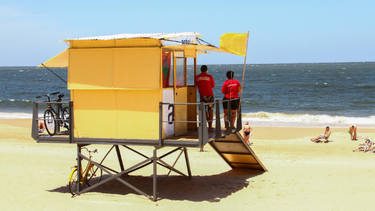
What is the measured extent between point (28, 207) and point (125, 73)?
4123 mm

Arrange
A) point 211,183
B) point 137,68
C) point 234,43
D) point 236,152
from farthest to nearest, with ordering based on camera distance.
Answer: point 236,152 → point 211,183 → point 234,43 → point 137,68

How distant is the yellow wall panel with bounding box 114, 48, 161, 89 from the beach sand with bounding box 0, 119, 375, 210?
9.81ft

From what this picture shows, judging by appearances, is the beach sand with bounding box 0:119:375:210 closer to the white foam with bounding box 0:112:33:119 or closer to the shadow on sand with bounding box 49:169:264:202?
the shadow on sand with bounding box 49:169:264:202

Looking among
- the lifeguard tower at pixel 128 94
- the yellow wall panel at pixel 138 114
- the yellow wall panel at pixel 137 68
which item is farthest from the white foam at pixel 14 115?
the yellow wall panel at pixel 137 68

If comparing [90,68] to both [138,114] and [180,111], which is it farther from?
[180,111]

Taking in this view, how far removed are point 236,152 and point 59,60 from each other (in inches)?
245

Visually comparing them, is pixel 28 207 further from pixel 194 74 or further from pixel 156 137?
pixel 194 74

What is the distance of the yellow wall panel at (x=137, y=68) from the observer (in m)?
9.25

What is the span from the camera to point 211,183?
39.4 feet

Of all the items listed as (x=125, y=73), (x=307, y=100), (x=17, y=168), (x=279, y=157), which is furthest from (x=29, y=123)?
(x=307, y=100)

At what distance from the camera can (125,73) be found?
9.52 m

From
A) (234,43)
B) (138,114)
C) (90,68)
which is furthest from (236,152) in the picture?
(90,68)

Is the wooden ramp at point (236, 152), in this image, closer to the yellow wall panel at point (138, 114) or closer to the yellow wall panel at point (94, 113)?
the yellow wall panel at point (138, 114)

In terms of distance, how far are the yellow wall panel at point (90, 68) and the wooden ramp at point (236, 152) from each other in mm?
4147
